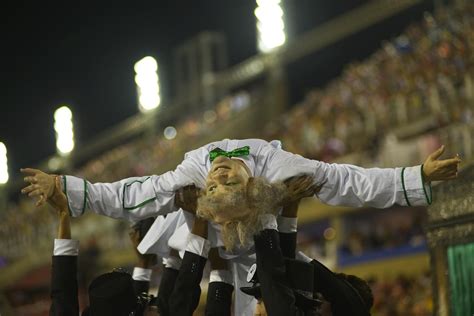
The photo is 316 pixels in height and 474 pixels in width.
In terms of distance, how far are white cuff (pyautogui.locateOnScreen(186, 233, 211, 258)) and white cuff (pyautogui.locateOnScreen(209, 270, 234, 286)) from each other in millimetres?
191

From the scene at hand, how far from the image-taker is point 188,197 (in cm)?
360

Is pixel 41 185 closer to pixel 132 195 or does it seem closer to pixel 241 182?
pixel 132 195

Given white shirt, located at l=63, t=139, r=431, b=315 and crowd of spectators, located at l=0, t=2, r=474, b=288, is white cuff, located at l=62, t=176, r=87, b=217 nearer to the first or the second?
white shirt, located at l=63, t=139, r=431, b=315

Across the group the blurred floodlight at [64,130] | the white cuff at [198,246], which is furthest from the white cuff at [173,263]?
the blurred floodlight at [64,130]

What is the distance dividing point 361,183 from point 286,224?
38 cm

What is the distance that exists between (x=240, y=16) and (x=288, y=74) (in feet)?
8.98

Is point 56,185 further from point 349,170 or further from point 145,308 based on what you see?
point 349,170

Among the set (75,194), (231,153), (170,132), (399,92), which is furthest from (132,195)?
(170,132)

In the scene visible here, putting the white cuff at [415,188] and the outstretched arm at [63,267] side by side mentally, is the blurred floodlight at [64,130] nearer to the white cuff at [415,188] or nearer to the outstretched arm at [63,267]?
the outstretched arm at [63,267]

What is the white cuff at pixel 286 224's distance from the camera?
3.64 metres

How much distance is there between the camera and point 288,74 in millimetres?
17109

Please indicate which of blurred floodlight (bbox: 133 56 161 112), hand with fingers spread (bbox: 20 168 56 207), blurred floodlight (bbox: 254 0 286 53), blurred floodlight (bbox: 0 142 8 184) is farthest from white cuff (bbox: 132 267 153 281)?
blurred floodlight (bbox: 0 142 8 184)

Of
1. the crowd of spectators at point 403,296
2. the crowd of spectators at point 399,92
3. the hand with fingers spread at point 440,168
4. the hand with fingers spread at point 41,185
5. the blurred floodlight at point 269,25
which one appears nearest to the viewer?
the hand with fingers spread at point 440,168

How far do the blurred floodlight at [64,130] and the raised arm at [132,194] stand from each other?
66.0ft
